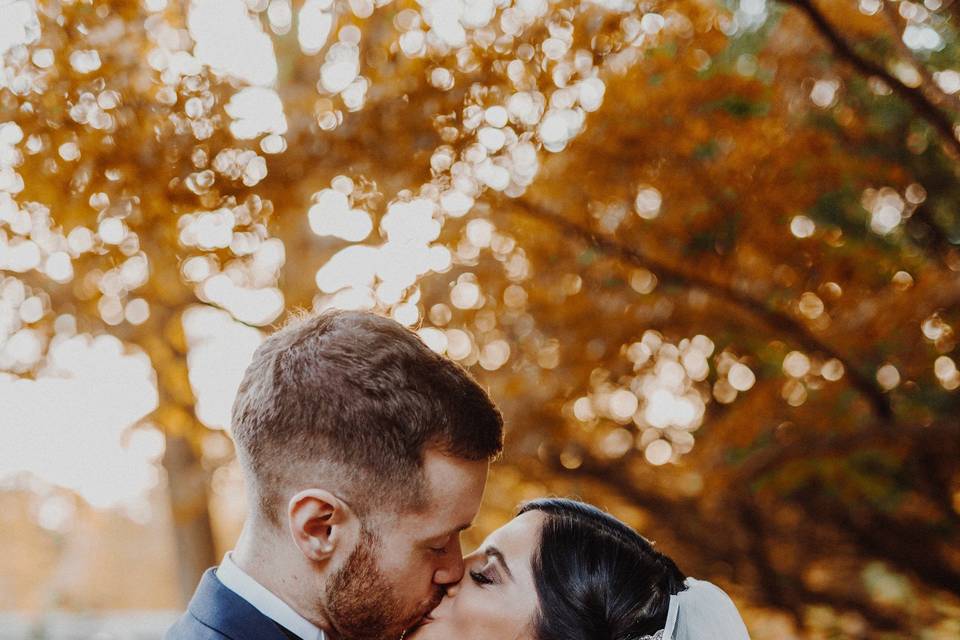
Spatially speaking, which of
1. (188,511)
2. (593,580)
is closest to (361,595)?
(593,580)

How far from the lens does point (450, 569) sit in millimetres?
2547

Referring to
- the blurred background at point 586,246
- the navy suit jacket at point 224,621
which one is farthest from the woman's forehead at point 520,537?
the blurred background at point 586,246

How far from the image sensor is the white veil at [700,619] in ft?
8.55

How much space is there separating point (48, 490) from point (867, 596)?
1157 cm

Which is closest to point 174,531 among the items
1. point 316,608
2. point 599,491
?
point 599,491

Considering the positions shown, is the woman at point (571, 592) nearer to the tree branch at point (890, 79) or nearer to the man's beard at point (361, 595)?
the man's beard at point (361, 595)

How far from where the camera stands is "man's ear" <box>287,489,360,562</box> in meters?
2.29

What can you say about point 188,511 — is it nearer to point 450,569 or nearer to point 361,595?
point 450,569

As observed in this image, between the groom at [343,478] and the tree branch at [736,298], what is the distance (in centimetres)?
272

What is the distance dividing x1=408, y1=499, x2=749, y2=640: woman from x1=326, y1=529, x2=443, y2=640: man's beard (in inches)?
8.2

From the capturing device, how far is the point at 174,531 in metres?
9.00

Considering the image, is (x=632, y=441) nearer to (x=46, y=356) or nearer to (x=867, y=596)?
(x=867, y=596)

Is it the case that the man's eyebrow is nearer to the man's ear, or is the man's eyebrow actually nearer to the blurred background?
the man's ear

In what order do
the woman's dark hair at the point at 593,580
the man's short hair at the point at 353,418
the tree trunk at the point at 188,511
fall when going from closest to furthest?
the man's short hair at the point at 353,418 → the woman's dark hair at the point at 593,580 → the tree trunk at the point at 188,511
